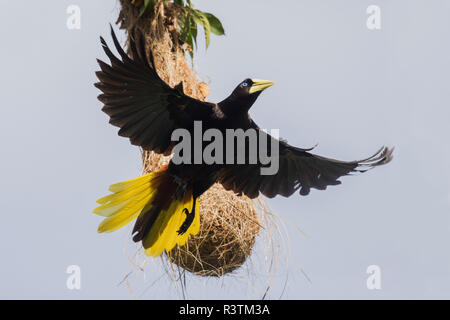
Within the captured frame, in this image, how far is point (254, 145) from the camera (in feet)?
11.7

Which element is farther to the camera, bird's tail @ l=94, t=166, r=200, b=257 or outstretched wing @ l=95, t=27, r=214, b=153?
bird's tail @ l=94, t=166, r=200, b=257

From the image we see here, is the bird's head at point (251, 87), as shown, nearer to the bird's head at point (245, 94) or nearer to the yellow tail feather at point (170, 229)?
the bird's head at point (245, 94)

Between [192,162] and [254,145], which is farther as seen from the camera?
[254,145]

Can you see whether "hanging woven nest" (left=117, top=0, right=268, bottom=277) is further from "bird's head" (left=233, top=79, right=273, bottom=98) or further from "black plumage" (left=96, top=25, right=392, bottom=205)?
"bird's head" (left=233, top=79, right=273, bottom=98)

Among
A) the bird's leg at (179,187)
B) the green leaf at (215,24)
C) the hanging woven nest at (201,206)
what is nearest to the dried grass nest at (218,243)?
the hanging woven nest at (201,206)

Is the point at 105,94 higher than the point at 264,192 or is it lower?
higher

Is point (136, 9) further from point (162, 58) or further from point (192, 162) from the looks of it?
point (192, 162)

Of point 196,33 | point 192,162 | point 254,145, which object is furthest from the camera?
point 196,33

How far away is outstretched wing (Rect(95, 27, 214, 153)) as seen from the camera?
298 cm

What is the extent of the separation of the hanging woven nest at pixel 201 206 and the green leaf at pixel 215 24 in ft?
0.58

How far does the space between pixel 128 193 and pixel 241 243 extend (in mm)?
565

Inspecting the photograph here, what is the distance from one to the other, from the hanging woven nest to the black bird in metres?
0.08

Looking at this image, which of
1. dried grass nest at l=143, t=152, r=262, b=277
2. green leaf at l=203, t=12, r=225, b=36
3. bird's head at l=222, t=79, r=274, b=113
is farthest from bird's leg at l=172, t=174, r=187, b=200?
green leaf at l=203, t=12, r=225, b=36

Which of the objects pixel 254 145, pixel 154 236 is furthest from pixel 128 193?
pixel 254 145
